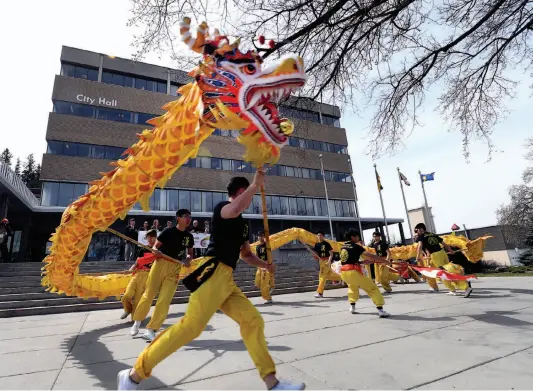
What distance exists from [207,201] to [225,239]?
2401 centimetres

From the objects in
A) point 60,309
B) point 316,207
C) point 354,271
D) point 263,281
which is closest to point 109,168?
point 60,309

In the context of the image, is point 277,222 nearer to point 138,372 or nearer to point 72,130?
point 72,130

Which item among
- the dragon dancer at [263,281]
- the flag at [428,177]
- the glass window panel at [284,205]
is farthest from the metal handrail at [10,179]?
the flag at [428,177]

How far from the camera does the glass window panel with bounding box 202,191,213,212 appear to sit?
2600 centimetres

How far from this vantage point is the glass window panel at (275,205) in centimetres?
2879

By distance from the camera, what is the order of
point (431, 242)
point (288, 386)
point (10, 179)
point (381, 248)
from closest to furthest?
point (288, 386) → point (431, 242) → point (381, 248) → point (10, 179)

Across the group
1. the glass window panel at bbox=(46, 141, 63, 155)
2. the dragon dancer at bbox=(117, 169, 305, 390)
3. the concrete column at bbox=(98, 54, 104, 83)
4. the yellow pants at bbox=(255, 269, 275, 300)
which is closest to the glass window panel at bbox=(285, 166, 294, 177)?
the concrete column at bbox=(98, 54, 104, 83)

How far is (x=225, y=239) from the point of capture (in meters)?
2.75

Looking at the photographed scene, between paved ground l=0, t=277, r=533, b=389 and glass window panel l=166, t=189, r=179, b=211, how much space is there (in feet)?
62.2

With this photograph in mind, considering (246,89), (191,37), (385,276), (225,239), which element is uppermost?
(191,37)

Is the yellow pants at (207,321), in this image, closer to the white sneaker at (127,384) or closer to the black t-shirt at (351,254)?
the white sneaker at (127,384)

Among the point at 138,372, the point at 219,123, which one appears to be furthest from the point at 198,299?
the point at 219,123

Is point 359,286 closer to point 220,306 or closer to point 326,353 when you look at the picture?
point 326,353

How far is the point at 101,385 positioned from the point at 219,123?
2620 millimetres
